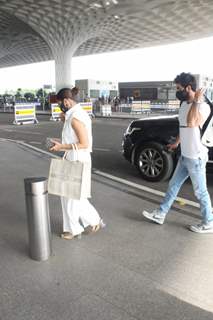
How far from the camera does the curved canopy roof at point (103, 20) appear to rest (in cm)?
2862

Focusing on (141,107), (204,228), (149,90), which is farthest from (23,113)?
(149,90)

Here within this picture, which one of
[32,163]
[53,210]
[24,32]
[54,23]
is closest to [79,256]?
[53,210]

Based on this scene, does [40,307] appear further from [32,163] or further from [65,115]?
[32,163]

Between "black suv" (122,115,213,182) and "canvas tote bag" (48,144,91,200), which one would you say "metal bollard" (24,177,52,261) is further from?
"black suv" (122,115,213,182)

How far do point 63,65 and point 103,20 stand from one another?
6.12 m

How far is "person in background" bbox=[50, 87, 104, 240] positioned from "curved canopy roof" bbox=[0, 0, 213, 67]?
26973 millimetres

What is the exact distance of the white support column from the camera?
31781mm

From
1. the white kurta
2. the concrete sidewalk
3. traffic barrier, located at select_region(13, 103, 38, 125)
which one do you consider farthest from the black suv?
traffic barrier, located at select_region(13, 103, 38, 125)

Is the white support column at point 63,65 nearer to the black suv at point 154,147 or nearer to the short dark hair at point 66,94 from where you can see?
the black suv at point 154,147

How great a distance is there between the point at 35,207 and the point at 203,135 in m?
2.03

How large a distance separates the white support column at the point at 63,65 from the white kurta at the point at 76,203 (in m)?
28.7

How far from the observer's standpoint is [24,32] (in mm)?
40219

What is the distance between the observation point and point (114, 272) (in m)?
3.10

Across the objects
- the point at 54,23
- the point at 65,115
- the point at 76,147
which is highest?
the point at 54,23
